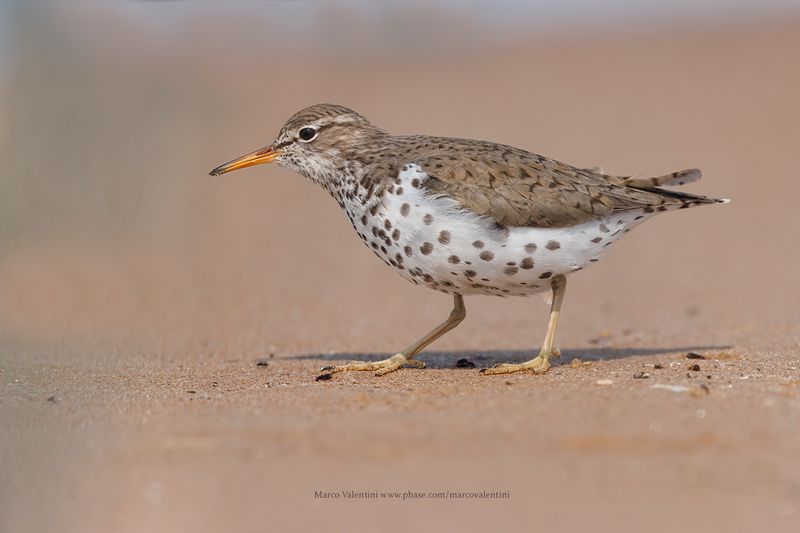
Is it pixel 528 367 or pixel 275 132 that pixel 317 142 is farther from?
pixel 275 132

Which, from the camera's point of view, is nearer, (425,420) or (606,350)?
(425,420)

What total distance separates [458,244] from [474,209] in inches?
12.5

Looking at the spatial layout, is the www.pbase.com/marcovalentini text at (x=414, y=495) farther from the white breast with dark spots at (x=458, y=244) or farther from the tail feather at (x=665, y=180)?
the tail feather at (x=665, y=180)

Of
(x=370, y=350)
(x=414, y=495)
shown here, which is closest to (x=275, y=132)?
(x=370, y=350)

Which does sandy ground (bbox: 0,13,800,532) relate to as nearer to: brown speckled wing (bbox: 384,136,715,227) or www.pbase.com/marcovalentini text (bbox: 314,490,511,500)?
www.pbase.com/marcovalentini text (bbox: 314,490,511,500)

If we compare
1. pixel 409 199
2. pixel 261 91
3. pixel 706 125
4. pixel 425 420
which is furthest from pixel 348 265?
pixel 261 91

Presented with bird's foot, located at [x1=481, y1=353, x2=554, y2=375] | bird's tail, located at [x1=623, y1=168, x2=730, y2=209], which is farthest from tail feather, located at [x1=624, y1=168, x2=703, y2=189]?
bird's foot, located at [x1=481, y1=353, x2=554, y2=375]

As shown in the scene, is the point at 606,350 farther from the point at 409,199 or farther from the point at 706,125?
the point at 706,125

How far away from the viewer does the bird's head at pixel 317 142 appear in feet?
29.3

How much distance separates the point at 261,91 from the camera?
3173 centimetres

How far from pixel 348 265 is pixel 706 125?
10.7m

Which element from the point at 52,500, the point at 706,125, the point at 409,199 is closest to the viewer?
the point at 52,500

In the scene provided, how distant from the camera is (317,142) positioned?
904cm

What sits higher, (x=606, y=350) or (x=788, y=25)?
(x=788, y=25)
